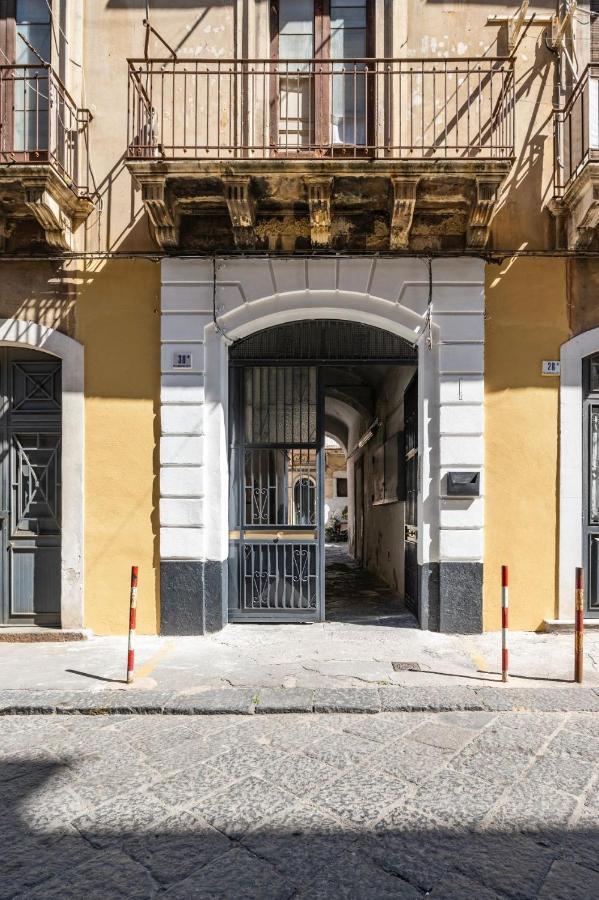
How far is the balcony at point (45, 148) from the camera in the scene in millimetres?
7734

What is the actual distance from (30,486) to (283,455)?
10.8 feet

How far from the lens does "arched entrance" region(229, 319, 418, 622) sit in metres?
8.78

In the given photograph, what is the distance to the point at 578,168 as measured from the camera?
773 cm

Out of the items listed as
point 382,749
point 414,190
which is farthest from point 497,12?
point 382,749

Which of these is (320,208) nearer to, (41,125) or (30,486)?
(41,125)

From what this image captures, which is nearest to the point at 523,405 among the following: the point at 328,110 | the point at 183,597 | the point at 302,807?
the point at 328,110

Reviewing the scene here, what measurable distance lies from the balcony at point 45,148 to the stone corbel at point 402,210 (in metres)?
3.73

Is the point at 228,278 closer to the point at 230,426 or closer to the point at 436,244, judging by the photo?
the point at 230,426

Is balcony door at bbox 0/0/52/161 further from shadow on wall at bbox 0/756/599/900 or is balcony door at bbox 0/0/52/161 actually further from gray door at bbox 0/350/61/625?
shadow on wall at bbox 0/756/599/900

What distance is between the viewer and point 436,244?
26.9 ft

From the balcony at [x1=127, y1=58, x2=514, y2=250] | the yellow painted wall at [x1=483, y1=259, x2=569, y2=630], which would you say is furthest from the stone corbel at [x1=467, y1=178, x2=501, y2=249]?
the yellow painted wall at [x1=483, y1=259, x2=569, y2=630]

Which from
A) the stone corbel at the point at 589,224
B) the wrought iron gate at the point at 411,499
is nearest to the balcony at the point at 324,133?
→ the stone corbel at the point at 589,224

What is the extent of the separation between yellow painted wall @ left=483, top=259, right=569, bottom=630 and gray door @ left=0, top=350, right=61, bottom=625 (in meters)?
5.45

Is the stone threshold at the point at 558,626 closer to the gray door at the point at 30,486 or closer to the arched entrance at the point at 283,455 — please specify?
the arched entrance at the point at 283,455
